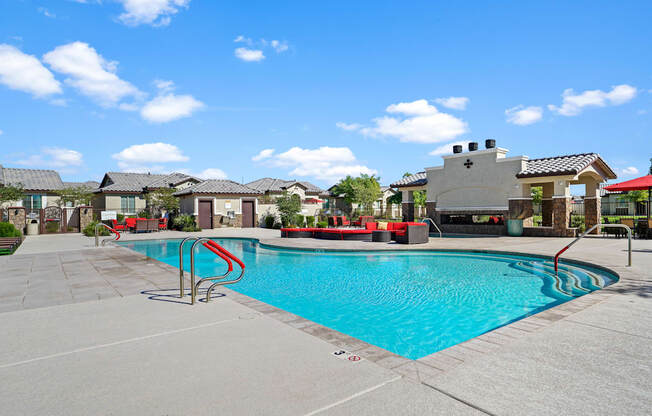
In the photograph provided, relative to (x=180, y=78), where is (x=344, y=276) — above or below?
below

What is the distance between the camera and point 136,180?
36156 millimetres

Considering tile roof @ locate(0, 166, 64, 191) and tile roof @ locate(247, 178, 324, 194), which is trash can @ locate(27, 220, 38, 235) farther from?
tile roof @ locate(247, 178, 324, 194)

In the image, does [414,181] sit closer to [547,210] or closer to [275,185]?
[547,210]

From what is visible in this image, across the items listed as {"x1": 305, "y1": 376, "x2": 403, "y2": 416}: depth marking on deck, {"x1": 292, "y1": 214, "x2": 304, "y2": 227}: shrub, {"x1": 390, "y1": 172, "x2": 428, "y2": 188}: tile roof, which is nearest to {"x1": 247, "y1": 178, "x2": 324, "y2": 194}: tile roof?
{"x1": 292, "y1": 214, "x2": 304, "y2": 227}: shrub

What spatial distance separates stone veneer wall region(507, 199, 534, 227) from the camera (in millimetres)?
19750

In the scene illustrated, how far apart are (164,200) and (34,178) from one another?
50.0 feet

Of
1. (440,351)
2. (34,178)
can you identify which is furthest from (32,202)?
(440,351)

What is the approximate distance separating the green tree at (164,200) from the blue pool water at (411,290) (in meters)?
15.7

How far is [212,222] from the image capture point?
27.5m

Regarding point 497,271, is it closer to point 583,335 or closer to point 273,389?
point 583,335

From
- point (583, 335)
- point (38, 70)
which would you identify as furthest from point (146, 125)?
point (583, 335)

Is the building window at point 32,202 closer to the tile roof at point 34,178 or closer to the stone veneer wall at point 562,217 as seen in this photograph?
the tile roof at point 34,178

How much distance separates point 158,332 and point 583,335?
498 cm

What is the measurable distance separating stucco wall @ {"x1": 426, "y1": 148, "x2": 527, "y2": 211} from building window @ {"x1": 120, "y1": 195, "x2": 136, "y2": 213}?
1071 inches
